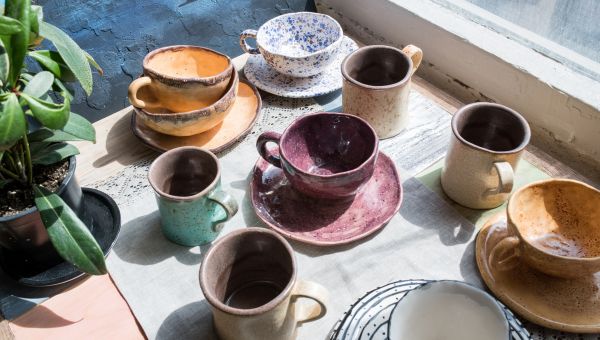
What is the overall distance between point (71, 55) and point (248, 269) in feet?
1.10

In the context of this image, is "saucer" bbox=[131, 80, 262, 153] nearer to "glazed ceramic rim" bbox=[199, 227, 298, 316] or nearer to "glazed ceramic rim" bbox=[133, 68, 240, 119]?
"glazed ceramic rim" bbox=[133, 68, 240, 119]

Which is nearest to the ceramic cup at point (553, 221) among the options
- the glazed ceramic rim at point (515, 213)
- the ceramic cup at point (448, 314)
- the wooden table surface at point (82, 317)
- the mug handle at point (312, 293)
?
the glazed ceramic rim at point (515, 213)

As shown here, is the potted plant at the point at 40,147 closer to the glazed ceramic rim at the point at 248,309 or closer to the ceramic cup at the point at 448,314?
the glazed ceramic rim at the point at 248,309

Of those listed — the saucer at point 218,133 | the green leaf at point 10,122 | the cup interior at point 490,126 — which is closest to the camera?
the green leaf at point 10,122

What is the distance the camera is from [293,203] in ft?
2.39

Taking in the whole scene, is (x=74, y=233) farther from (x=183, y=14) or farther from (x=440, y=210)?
(x=183, y=14)

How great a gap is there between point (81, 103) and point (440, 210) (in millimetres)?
706

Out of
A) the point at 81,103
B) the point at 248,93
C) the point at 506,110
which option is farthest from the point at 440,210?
the point at 81,103

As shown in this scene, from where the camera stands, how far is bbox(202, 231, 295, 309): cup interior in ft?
1.84

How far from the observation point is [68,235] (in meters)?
0.57

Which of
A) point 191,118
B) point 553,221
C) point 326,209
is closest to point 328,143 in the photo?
point 326,209

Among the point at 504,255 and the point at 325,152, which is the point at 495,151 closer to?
the point at 504,255

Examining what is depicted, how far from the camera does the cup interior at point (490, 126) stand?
28.0 inches

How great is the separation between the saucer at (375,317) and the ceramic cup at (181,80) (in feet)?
1.38
